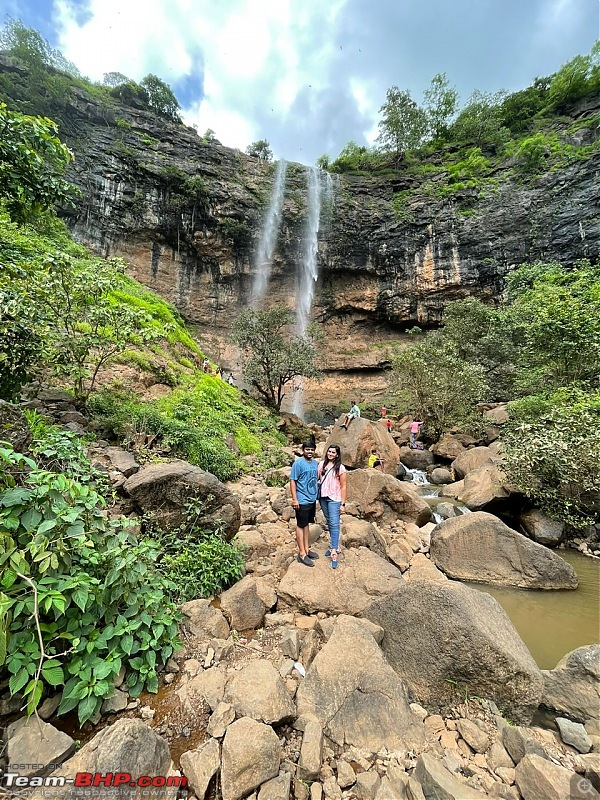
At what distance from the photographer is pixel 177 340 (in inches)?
557

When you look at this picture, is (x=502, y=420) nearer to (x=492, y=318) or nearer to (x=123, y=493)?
(x=492, y=318)

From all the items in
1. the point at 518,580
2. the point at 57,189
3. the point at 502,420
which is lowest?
the point at 518,580

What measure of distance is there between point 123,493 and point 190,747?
8.10 feet

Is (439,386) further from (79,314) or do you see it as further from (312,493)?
(79,314)

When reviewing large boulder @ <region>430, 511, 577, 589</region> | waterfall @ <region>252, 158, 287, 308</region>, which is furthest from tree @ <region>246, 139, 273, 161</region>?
large boulder @ <region>430, 511, 577, 589</region>

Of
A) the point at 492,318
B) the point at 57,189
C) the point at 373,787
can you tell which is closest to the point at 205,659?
the point at 373,787

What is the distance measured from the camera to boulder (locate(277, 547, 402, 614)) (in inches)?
143

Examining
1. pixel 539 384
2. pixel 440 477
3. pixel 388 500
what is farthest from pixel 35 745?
pixel 539 384

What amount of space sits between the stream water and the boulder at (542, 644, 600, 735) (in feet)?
3.26

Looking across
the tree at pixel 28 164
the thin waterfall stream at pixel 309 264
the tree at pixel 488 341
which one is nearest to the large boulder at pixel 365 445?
the tree at pixel 28 164

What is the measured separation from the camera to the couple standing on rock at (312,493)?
4.36 metres

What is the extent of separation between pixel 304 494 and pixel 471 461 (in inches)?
336

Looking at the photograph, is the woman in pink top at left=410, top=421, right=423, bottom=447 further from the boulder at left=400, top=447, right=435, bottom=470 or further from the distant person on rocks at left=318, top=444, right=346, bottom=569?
the distant person on rocks at left=318, top=444, right=346, bottom=569

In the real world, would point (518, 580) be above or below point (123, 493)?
below
